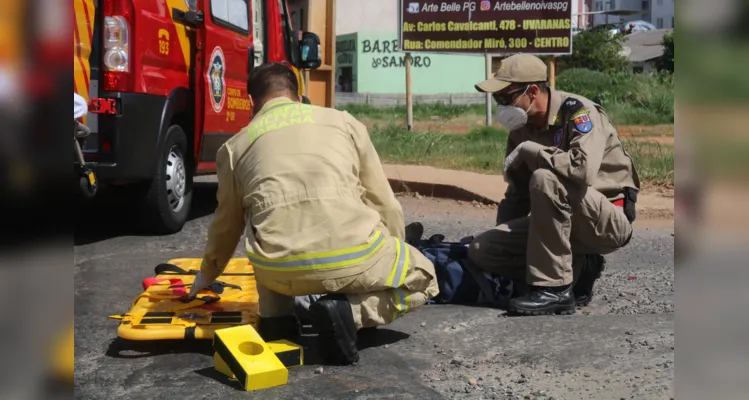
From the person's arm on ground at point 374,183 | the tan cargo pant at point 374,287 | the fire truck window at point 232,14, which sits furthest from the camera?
the fire truck window at point 232,14

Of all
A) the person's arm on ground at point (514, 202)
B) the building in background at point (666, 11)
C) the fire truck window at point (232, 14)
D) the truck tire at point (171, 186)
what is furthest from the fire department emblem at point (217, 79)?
the building in background at point (666, 11)

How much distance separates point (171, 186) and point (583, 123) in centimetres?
349

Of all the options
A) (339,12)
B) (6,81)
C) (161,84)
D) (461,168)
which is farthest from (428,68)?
(6,81)

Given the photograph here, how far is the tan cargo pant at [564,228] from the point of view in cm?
420

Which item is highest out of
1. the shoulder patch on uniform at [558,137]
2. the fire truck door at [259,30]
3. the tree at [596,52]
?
the tree at [596,52]

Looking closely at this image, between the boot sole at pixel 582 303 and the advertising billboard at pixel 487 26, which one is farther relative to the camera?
the advertising billboard at pixel 487 26

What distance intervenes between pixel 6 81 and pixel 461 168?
9541mm

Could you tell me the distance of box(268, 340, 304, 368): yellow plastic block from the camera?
349 cm

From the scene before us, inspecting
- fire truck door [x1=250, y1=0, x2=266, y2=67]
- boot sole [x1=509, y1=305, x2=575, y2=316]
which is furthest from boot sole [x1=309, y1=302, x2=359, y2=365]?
fire truck door [x1=250, y1=0, x2=266, y2=67]

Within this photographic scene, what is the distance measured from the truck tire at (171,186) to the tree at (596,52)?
86.2ft

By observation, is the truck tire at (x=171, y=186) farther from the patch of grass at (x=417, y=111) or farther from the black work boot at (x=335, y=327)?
the patch of grass at (x=417, y=111)

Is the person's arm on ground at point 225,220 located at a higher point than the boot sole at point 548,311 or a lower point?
higher

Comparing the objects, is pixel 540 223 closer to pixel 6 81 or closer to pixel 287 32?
pixel 6 81

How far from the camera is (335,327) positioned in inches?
138
